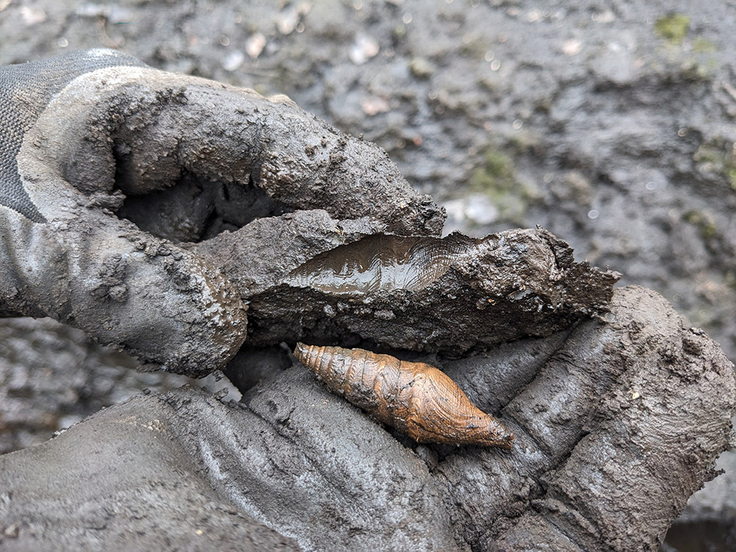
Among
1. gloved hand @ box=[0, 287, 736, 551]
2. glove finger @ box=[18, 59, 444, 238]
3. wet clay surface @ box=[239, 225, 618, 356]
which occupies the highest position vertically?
glove finger @ box=[18, 59, 444, 238]

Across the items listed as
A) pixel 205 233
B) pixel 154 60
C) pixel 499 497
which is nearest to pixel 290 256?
pixel 205 233

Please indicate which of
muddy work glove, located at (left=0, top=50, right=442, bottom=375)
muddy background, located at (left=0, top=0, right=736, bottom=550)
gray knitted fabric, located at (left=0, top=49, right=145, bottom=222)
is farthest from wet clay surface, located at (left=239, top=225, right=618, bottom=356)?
muddy background, located at (left=0, top=0, right=736, bottom=550)

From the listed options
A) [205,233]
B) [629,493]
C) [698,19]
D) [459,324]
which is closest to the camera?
[629,493]

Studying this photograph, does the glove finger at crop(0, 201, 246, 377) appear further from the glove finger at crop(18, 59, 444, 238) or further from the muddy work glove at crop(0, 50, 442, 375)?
the glove finger at crop(18, 59, 444, 238)

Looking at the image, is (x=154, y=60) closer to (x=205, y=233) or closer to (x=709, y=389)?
(x=205, y=233)

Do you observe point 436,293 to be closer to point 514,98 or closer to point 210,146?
point 210,146

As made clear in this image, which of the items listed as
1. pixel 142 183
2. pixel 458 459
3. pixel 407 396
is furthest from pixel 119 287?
pixel 458 459

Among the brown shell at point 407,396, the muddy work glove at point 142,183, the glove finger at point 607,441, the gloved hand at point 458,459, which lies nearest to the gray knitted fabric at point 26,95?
the muddy work glove at point 142,183
